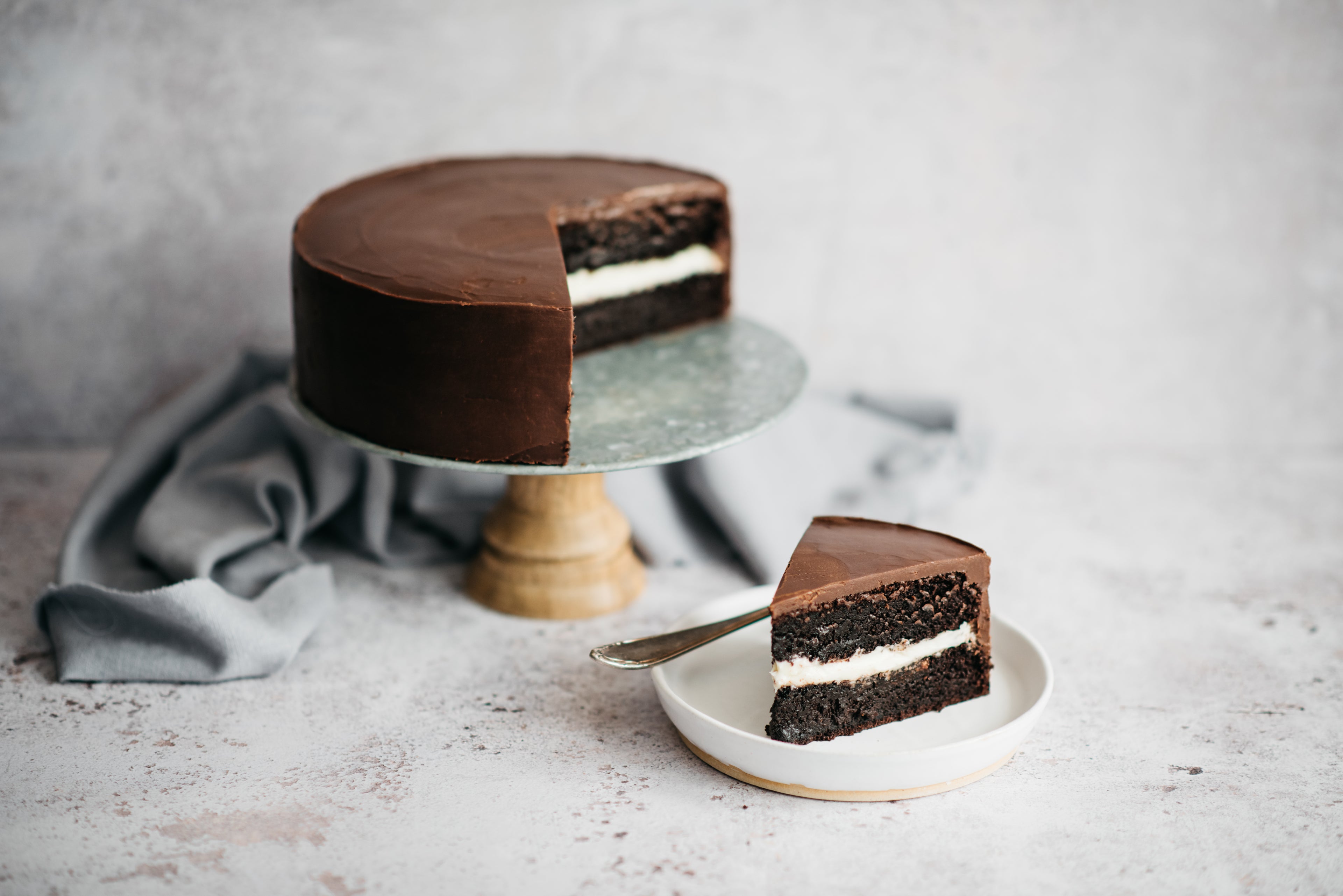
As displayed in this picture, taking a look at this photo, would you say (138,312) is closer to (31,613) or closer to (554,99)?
(31,613)

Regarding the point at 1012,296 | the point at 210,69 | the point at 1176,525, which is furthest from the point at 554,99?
the point at 1176,525

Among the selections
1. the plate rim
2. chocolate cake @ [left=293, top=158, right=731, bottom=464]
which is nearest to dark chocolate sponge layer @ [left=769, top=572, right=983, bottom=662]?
the plate rim

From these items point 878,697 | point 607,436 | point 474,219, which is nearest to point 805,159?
point 474,219

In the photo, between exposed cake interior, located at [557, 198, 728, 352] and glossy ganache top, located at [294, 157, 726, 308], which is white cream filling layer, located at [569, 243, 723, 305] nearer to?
exposed cake interior, located at [557, 198, 728, 352]

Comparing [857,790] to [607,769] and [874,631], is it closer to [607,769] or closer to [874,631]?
[874,631]

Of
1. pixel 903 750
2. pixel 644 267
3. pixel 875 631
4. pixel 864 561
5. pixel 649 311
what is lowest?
pixel 903 750

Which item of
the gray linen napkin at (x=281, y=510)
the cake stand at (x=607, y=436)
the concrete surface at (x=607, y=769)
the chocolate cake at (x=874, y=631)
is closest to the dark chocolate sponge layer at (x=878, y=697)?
the chocolate cake at (x=874, y=631)
